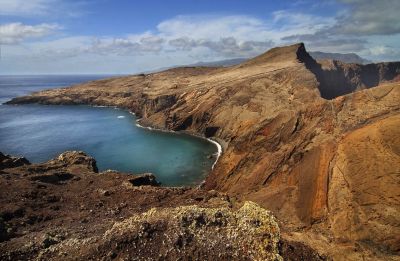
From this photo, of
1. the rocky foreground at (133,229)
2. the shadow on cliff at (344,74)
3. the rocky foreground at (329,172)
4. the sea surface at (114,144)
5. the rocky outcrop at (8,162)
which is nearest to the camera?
the rocky foreground at (133,229)

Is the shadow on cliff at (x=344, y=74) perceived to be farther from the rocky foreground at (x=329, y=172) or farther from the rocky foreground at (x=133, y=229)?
the rocky foreground at (x=133, y=229)

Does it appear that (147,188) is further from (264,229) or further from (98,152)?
(98,152)

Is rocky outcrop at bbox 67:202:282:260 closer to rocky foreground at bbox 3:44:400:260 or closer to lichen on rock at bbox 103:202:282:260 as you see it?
lichen on rock at bbox 103:202:282:260

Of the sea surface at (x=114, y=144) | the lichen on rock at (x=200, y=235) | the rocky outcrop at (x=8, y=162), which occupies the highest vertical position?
the lichen on rock at (x=200, y=235)

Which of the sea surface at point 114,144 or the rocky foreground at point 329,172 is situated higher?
the rocky foreground at point 329,172

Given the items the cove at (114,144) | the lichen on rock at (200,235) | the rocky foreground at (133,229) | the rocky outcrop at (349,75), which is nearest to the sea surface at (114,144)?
the cove at (114,144)

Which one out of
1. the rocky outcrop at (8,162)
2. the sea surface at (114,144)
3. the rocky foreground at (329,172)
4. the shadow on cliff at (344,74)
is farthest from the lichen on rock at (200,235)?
the shadow on cliff at (344,74)

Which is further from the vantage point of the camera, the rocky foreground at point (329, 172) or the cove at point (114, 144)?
the cove at point (114, 144)

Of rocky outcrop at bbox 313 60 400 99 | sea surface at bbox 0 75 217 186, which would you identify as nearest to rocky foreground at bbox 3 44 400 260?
sea surface at bbox 0 75 217 186

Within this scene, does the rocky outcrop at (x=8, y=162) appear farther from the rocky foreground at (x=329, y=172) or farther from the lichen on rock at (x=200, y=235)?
the lichen on rock at (x=200, y=235)

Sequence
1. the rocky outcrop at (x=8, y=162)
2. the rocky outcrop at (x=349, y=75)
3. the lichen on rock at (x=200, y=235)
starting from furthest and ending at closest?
the rocky outcrop at (x=349, y=75)
the rocky outcrop at (x=8, y=162)
the lichen on rock at (x=200, y=235)

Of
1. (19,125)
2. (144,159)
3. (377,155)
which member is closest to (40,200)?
(377,155)
